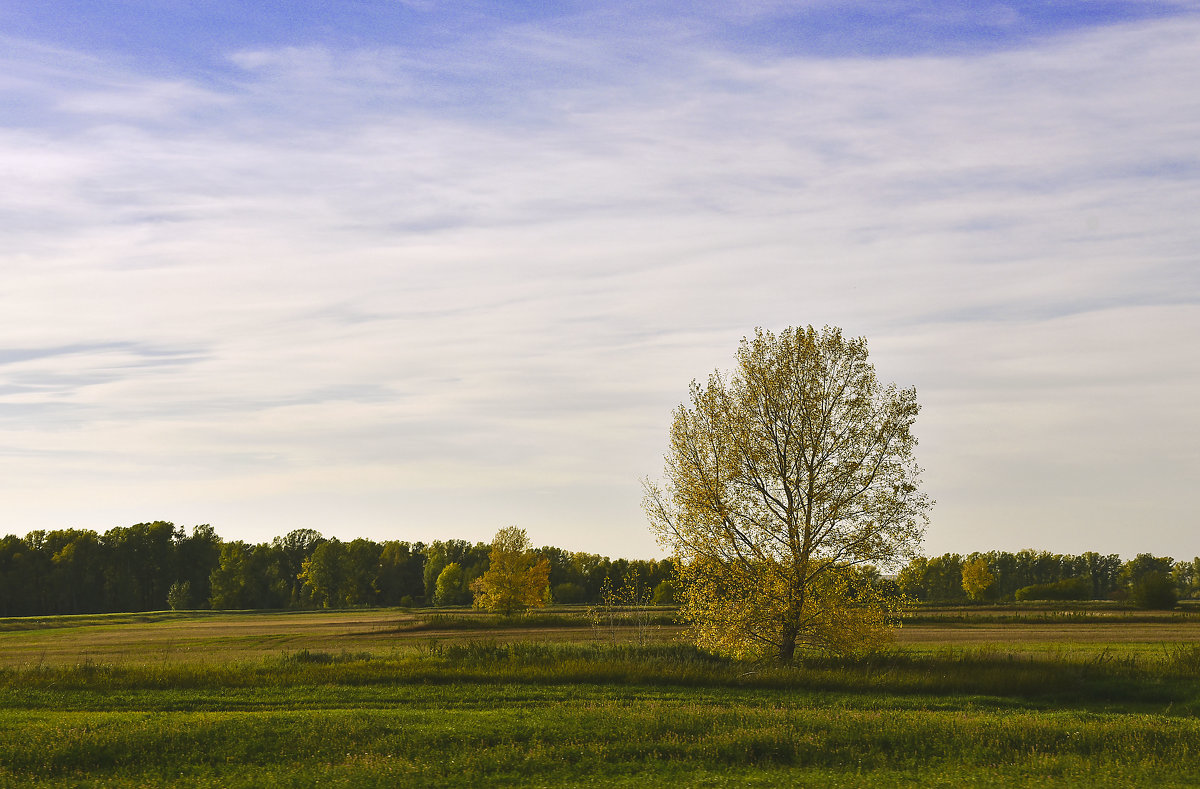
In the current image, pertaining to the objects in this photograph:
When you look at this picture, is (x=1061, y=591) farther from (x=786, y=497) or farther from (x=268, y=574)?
(x=268, y=574)

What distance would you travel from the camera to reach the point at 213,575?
150750 mm

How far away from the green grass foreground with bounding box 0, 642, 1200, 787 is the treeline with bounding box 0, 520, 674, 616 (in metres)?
108

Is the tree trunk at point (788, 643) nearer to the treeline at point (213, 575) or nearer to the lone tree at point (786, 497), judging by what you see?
the lone tree at point (786, 497)

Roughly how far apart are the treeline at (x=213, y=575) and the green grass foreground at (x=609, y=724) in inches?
4254

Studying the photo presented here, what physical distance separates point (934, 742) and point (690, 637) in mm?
16988

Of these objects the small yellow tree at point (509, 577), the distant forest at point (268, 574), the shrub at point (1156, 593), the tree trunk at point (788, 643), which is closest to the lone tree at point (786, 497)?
the tree trunk at point (788, 643)

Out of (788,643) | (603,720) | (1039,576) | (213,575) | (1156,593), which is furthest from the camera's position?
(1039,576)

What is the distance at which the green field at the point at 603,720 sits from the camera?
18.9 m

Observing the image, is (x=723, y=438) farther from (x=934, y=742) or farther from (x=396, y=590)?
(x=396, y=590)

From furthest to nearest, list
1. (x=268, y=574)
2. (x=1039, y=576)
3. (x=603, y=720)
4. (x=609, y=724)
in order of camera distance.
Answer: (x=1039, y=576), (x=268, y=574), (x=603, y=720), (x=609, y=724)

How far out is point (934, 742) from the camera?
2111cm

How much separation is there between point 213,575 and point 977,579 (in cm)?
12050

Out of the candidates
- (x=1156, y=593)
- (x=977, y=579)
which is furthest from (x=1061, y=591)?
(x=1156, y=593)

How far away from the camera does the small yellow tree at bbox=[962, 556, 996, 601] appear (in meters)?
133
